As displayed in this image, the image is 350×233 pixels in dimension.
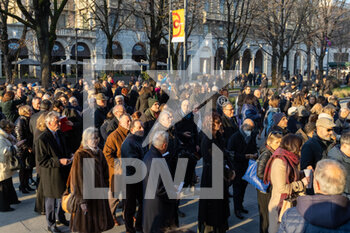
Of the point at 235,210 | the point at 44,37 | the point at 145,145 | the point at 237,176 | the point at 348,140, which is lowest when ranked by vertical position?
the point at 235,210

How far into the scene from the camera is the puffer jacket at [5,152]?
5.94 meters

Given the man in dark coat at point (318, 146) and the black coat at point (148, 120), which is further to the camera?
the black coat at point (148, 120)

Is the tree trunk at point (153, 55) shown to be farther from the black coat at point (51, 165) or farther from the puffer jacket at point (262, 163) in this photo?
the puffer jacket at point (262, 163)

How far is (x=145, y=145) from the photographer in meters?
6.14

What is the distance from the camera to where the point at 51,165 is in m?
5.13

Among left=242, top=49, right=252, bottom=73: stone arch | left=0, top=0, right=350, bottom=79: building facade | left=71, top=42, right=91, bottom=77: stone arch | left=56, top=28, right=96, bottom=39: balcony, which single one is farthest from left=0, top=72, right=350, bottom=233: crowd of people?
left=242, top=49, right=252, bottom=73: stone arch

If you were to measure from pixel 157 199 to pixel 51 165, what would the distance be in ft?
6.18

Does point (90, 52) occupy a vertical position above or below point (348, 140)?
above

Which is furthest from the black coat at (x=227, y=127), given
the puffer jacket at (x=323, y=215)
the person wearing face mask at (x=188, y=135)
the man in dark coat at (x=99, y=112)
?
the puffer jacket at (x=323, y=215)

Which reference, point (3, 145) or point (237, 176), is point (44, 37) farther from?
point (237, 176)

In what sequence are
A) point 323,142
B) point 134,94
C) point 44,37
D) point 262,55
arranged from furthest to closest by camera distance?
point 262,55 < point 44,37 < point 134,94 < point 323,142

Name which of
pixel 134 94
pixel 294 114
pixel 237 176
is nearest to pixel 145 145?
pixel 237 176

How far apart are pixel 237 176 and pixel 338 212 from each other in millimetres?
3489

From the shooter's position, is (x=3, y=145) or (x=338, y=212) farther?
(x=3, y=145)
